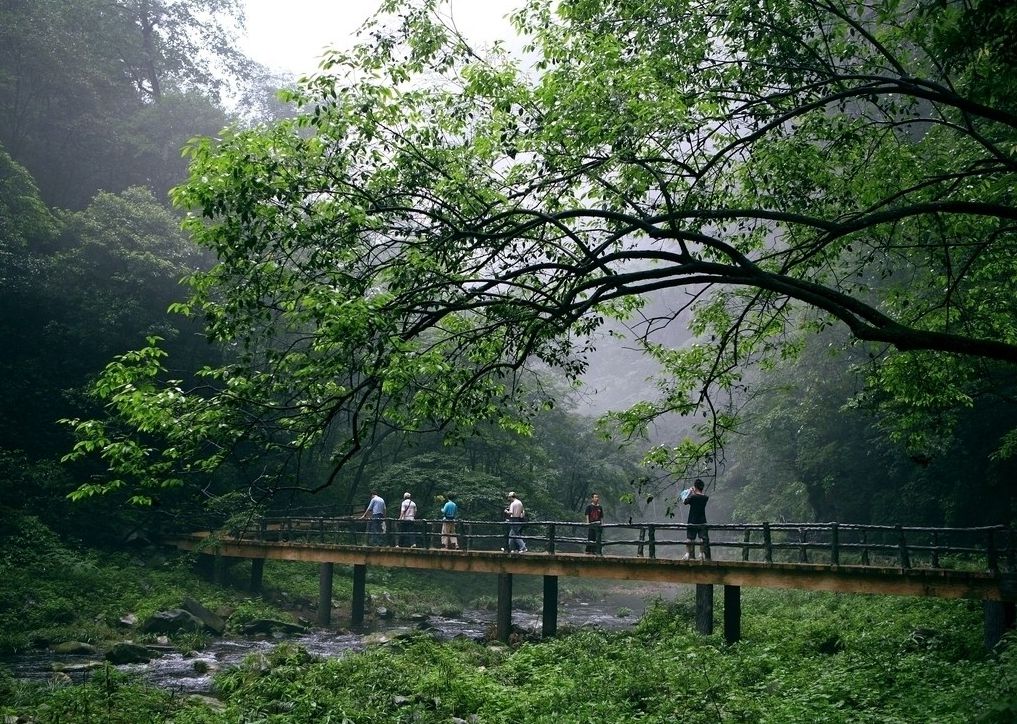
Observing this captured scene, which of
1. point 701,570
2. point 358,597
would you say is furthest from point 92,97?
point 701,570

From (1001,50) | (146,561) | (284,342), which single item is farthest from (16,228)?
(1001,50)

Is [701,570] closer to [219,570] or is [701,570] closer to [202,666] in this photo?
[202,666]

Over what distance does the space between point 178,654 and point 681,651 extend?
1210 cm

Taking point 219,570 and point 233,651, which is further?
point 219,570

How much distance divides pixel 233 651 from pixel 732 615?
1236cm

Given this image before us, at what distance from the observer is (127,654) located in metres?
17.3

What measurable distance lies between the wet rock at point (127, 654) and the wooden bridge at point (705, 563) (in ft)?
14.4

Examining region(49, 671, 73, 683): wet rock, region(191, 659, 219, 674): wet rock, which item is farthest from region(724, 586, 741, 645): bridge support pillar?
region(49, 671, 73, 683): wet rock

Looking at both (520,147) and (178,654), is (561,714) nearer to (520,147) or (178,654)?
(520,147)

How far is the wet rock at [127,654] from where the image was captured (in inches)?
674

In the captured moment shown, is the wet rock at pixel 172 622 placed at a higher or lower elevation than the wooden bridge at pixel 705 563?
lower

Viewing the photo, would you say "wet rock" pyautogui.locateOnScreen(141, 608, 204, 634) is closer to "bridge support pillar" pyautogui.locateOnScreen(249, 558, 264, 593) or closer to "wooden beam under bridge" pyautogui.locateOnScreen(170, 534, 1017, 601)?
"wooden beam under bridge" pyautogui.locateOnScreen(170, 534, 1017, 601)

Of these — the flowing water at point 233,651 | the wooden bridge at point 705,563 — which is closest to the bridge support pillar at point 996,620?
the wooden bridge at point 705,563

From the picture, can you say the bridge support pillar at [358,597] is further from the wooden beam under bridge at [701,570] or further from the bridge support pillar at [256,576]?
the bridge support pillar at [256,576]
